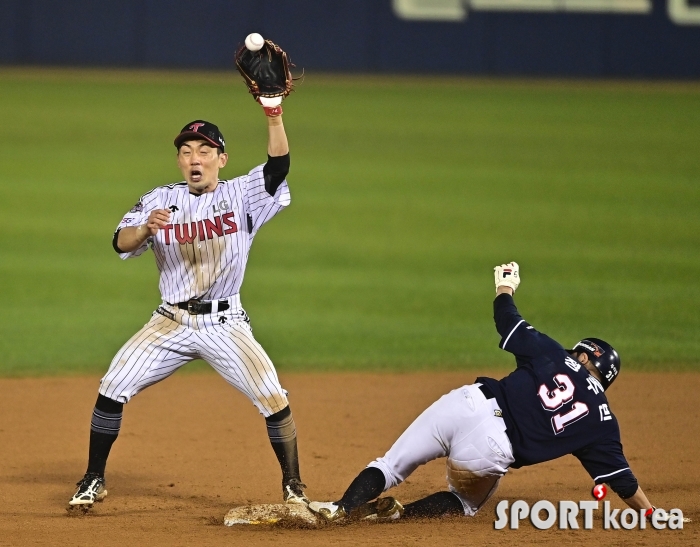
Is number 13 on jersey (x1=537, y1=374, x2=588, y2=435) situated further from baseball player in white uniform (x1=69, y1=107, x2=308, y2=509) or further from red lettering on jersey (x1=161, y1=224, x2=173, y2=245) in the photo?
red lettering on jersey (x1=161, y1=224, x2=173, y2=245)

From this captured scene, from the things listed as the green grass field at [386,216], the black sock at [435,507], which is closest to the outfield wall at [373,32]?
the green grass field at [386,216]

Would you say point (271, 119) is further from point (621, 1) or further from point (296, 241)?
point (621, 1)

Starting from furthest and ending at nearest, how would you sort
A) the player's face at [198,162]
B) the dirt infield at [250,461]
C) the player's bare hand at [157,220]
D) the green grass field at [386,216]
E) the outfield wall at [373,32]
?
the outfield wall at [373,32] → the green grass field at [386,216] → the player's face at [198,162] → the player's bare hand at [157,220] → the dirt infield at [250,461]

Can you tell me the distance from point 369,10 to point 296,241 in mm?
13813

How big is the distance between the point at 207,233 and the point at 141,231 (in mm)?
334

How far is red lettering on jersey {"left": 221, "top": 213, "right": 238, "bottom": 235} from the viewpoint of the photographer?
5156 mm

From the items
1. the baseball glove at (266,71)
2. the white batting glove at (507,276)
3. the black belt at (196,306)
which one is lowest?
the black belt at (196,306)

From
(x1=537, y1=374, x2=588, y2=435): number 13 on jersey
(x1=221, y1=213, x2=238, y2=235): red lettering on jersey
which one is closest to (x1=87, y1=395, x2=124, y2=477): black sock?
(x1=221, y1=213, x2=238, y2=235): red lettering on jersey

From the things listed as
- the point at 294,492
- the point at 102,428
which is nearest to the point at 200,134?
the point at 102,428

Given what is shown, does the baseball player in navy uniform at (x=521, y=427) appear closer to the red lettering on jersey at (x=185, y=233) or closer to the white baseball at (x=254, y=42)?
the red lettering on jersey at (x=185, y=233)

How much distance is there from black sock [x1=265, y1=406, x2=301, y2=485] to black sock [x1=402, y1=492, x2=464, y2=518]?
0.55 metres

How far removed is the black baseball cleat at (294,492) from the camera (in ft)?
16.5

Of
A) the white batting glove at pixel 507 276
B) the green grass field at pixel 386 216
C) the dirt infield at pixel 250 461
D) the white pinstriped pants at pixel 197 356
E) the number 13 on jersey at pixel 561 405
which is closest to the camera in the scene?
the number 13 on jersey at pixel 561 405

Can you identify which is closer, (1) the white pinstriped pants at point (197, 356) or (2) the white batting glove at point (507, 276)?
(2) the white batting glove at point (507, 276)
